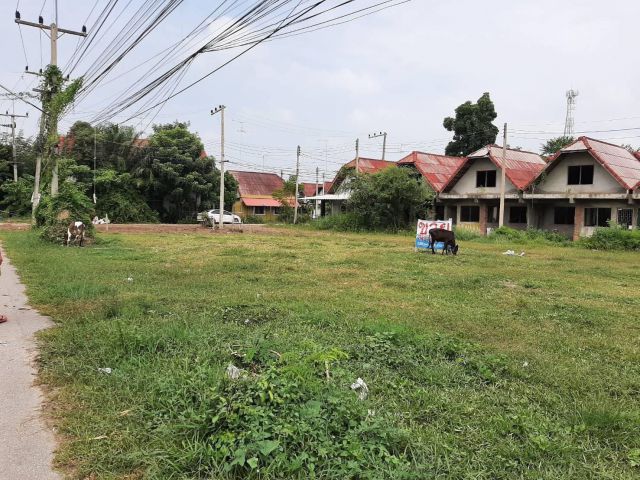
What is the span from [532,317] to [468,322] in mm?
1262

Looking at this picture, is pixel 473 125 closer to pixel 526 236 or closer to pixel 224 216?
pixel 526 236

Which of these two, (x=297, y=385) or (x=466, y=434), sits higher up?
(x=297, y=385)

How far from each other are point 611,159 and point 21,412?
32.3m

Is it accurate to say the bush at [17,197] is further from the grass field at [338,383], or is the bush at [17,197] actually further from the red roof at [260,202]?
the grass field at [338,383]

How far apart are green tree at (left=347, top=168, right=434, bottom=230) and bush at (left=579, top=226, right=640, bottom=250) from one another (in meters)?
11.9

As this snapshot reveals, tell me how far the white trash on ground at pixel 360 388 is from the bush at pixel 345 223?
32846 mm

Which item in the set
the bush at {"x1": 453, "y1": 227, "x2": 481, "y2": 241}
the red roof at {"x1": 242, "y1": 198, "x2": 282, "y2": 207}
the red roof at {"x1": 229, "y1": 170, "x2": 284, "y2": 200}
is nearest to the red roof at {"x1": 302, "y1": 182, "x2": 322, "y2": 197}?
the red roof at {"x1": 229, "y1": 170, "x2": 284, "y2": 200}

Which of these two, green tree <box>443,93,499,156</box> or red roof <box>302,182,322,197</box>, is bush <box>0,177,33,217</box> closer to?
red roof <box>302,182,322,197</box>

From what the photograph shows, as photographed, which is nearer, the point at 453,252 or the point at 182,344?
the point at 182,344

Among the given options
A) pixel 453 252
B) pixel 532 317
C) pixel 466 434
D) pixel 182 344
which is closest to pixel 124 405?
pixel 182 344

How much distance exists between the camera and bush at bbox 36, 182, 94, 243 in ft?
64.0

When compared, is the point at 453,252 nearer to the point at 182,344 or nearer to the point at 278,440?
the point at 182,344

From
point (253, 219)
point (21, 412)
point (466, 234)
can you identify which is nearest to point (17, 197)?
point (253, 219)

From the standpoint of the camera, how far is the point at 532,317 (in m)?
7.71
